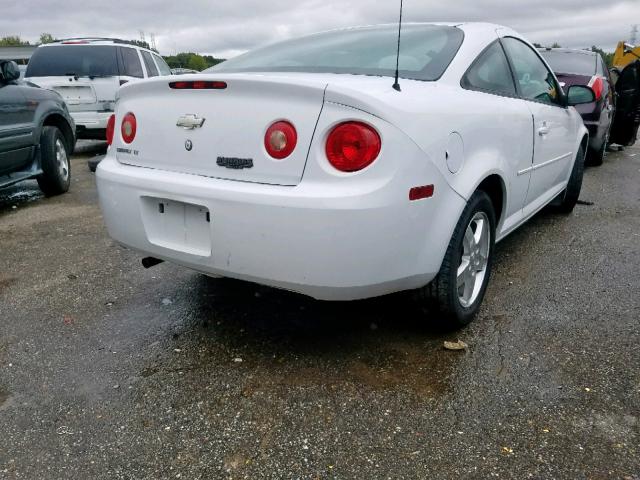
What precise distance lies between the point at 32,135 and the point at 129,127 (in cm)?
353

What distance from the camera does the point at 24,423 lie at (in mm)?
2109

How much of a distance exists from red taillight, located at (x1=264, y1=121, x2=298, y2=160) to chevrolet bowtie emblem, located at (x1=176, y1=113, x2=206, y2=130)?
13.5 inches

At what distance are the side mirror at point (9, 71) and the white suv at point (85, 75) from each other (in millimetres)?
3041

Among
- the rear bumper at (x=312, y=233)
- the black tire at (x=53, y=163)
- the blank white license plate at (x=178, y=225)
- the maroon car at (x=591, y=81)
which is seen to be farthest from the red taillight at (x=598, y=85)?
the black tire at (x=53, y=163)

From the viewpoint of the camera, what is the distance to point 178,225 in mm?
2404

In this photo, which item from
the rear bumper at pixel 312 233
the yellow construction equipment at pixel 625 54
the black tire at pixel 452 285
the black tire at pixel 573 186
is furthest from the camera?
the yellow construction equipment at pixel 625 54

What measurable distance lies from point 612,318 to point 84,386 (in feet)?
8.56

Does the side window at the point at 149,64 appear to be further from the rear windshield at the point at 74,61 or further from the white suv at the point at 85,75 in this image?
the rear windshield at the point at 74,61

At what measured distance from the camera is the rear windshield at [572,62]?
24.1ft

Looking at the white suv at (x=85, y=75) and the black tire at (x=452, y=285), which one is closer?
the black tire at (x=452, y=285)

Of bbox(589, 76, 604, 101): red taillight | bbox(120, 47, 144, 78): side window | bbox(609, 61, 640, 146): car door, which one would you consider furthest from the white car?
bbox(609, 61, 640, 146): car door

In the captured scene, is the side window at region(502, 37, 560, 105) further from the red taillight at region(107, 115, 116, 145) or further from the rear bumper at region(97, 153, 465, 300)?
the red taillight at region(107, 115, 116, 145)

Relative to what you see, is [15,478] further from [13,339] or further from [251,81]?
[251,81]

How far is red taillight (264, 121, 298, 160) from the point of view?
84.1 inches
